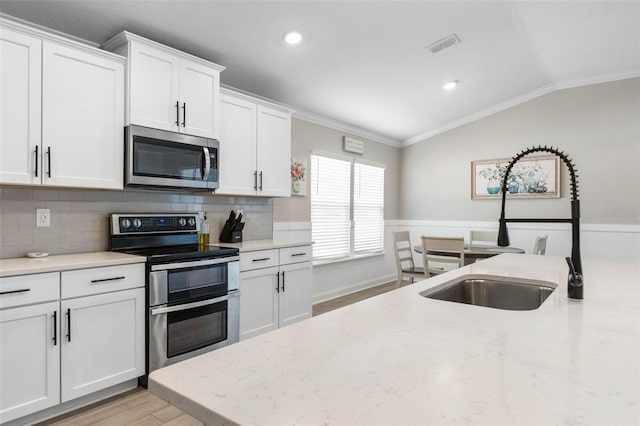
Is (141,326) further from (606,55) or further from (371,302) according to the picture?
(606,55)

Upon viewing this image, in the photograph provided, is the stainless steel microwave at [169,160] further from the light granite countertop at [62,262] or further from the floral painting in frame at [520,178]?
the floral painting in frame at [520,178]

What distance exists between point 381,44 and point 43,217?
2981 mm

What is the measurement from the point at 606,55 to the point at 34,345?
5.65 metres

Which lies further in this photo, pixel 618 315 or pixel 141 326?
pixel 141 326

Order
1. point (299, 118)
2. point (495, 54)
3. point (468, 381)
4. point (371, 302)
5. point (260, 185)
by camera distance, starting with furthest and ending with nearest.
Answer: point (299, 118), point (495, 54), point (260, 185), point (371, 302), point (468, 381)

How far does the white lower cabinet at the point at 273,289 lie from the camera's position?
3.16 meters

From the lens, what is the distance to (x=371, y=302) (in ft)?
4.23

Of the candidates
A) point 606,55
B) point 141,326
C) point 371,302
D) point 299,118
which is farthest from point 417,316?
point 606,55

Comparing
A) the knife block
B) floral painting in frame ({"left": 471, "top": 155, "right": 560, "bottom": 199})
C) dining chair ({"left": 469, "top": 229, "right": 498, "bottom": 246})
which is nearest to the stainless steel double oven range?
the knife block

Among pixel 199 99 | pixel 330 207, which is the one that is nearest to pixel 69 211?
pixel 199 99

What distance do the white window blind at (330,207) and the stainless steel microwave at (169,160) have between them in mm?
1856

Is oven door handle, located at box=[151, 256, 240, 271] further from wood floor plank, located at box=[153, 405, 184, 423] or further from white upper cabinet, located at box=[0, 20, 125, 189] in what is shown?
wood floor plank, located at box=[153, 405, 184, 423]

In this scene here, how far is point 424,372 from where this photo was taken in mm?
748

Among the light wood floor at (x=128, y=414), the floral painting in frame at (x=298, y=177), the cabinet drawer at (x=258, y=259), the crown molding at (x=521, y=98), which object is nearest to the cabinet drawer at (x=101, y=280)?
the light wood floor at (x=128, y=414)
